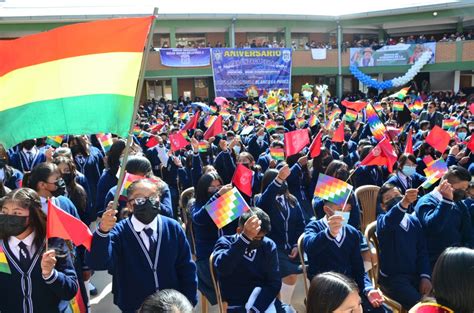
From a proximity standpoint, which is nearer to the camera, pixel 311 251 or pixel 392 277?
pixel 311 251

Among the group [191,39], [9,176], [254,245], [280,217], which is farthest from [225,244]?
[191,39]

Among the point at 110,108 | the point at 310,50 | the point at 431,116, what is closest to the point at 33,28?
the point at 310,50

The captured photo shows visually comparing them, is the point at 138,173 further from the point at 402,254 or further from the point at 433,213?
the point at 433,213

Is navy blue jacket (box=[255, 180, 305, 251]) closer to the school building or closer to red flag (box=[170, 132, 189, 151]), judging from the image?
red flag (box=[170, 132, 189, 151])

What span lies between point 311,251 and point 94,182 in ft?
11.8

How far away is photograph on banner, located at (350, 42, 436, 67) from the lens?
2459cm

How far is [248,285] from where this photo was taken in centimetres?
316

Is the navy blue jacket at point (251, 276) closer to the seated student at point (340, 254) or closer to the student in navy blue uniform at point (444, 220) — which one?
the seated student at point (340, 254)

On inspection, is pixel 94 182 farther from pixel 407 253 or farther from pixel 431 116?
pixel 431 116

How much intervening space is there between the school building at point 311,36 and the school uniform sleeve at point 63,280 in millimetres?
21728

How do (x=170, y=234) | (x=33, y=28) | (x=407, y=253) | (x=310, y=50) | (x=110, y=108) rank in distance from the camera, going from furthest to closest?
1. (x=310, y=50)
2. (x=33, y=28)
3. (x=407, y=253)
4. (x=170, y=234)
5. (x=110, y=108)

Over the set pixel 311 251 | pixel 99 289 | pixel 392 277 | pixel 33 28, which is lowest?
pixel 99 289

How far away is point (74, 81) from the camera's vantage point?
2623 mm

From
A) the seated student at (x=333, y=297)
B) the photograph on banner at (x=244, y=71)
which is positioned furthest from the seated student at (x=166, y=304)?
the photograph on banner at (x=244, y=71)
